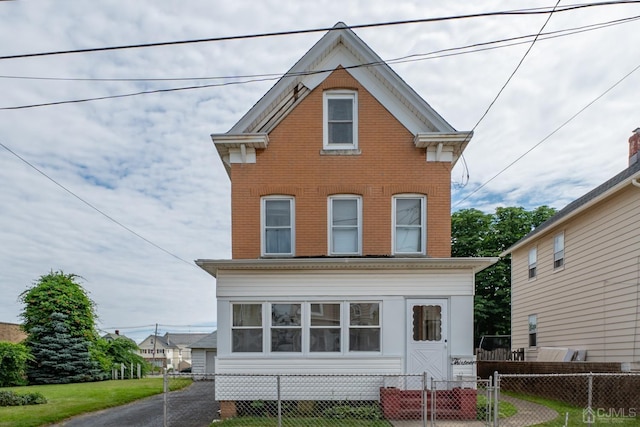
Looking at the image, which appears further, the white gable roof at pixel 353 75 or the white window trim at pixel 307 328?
the white gable roof at pixel 353 75

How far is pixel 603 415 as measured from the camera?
11.7 meters

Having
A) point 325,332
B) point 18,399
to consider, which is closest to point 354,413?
point 325,332

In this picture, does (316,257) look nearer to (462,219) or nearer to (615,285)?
(615,285)

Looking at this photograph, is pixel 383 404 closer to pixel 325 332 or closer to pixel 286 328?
pixel 325 332

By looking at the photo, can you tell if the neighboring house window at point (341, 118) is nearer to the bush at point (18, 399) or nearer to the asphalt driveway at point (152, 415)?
the asphalt driveway at point (152, 415)

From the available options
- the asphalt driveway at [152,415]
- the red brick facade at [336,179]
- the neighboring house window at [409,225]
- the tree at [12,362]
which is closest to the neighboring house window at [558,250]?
the red brick facade at [336,179]

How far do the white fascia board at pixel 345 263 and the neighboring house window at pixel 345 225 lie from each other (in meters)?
1.13

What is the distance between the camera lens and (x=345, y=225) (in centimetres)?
1415

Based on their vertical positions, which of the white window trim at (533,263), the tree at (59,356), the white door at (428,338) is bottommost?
the tree at (59,356)

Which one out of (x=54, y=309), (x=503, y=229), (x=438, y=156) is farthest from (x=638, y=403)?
(x=503, y=229)

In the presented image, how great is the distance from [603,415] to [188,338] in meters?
101

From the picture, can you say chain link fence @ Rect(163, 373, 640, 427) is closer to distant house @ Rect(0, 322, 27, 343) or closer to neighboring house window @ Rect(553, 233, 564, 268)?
neighboring house window @ Rect(553, 233, 564, 268)

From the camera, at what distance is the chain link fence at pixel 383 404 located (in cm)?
1141

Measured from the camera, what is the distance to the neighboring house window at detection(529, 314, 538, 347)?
20719mm
